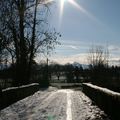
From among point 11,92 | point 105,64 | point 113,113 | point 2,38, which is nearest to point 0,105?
point 11,92

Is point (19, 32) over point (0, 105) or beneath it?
over

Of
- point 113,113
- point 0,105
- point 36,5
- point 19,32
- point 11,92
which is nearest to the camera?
point 113,113

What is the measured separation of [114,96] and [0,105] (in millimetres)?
7401

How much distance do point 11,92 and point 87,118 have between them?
943 centimetres

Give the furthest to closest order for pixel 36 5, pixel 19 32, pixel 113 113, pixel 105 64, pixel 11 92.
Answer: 1. pixel 105 64
2. pixel 36 5
3. pixel 19 32
4. pixel 11 92
5. pixel 113 113

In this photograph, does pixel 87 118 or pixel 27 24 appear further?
pixel 27 24

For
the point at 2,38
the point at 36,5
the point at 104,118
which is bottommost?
the point at 104,118

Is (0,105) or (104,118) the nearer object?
(104,118)

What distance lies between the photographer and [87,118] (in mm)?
15953

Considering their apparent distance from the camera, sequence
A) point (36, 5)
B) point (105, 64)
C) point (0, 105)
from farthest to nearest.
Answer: point (105, 64) < point (36, 5) < point (0, 105)

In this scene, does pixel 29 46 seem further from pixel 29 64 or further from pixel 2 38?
pixel 2 38

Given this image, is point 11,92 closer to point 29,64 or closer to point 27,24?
point 27,24

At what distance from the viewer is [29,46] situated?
159 ft

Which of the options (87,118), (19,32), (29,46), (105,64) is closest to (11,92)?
(87,118)
